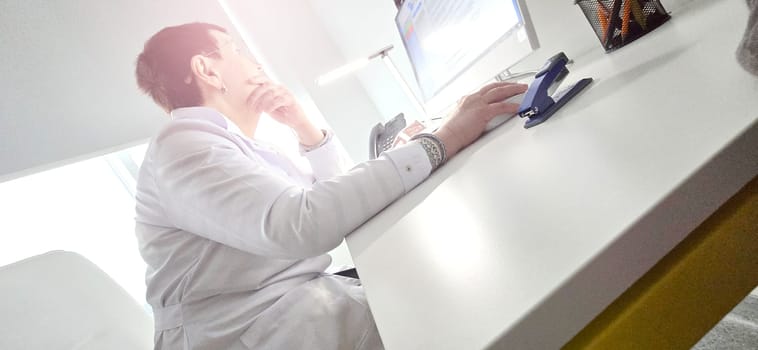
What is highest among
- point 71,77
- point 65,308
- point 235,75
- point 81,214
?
point 71,77

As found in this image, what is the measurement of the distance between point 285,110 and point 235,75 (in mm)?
296

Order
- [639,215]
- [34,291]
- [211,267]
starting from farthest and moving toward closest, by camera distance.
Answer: [34,291]
[211,267]
[639,215]

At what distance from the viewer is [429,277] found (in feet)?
0.99

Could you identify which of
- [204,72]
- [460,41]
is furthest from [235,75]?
[460,41]

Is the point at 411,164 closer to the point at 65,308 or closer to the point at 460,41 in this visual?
the point at 460,41

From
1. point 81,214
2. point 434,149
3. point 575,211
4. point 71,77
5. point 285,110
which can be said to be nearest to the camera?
point 575,211

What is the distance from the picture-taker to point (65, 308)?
84 centimetres

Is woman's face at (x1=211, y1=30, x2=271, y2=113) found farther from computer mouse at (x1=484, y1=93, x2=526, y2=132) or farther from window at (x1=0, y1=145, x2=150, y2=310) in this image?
window at (x1=0, y1=145, x2=150, y2=310)

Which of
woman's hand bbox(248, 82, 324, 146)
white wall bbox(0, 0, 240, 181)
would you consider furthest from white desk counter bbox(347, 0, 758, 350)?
white wall bbox(0, 0, 240, 181)

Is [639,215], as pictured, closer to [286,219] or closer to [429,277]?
[429,277]

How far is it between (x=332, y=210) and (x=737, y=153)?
46cm

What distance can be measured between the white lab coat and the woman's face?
362 mm

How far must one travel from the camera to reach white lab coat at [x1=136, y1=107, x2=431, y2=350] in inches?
22.9

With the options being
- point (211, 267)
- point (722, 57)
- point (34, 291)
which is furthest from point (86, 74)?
point (722, 57)
